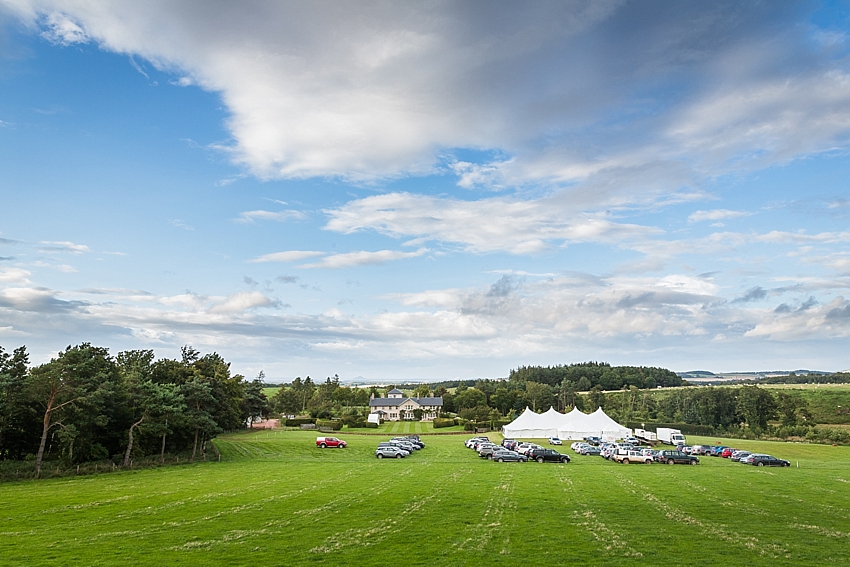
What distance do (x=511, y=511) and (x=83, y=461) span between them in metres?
38.6

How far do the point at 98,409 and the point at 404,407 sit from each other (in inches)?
3890

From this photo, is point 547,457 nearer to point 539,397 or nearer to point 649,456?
point 649,456

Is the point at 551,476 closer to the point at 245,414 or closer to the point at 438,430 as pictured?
the point at 438,430

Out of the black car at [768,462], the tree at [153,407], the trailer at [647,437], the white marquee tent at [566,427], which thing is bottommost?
the black car at [768,462]

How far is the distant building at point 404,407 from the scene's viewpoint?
131 metres

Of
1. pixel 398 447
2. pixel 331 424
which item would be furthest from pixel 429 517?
pixel 331 424

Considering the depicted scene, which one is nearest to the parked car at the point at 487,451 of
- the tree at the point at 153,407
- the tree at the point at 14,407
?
the tree at the point at 153,407

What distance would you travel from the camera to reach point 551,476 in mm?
38375

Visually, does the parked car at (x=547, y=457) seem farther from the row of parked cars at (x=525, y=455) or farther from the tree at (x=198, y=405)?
the tree at (x=198, y=405)

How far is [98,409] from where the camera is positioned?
43.3 metres

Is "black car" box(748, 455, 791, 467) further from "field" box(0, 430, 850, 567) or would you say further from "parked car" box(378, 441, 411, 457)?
"parked car" box(378, 441, 411, 457)

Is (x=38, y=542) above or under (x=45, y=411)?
under

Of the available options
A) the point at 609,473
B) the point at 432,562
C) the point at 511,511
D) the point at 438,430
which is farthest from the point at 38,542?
the point at 438,430

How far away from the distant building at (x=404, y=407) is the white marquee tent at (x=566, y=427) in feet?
168
